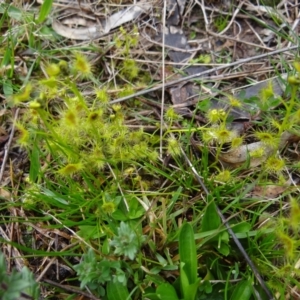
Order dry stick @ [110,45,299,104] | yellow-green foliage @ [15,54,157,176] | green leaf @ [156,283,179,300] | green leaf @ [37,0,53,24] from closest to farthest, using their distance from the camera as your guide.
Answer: green leaf @ [156,283,179,300] → yellow-green foliage @ [15,54,157,176] → dry stick @ [110,45,299,104] → green leaf @ [37,0,53,24]

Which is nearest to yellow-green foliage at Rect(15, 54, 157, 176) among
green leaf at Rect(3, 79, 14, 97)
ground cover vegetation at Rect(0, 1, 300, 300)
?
ground cover vegetation at Rect(0, 1, 300, 300)

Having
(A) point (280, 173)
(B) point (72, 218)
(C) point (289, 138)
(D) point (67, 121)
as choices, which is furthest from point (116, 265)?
(C) point (289, 138)

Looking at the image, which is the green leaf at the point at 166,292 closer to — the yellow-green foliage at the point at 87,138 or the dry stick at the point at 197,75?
the yellow-green foliage at the point at 87,138

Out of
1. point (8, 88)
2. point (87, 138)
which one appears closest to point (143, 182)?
point (87, 138)

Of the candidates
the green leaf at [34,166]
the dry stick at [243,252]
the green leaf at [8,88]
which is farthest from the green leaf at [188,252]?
the green leaf at [8,88]

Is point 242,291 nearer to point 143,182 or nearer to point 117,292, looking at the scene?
point 117,292

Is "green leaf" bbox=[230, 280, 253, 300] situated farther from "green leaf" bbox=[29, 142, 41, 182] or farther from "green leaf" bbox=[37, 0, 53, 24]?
"green leaf" bbox=[37, 0, 53, 24]

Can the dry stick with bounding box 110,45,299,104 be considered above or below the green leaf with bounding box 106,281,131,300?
above
